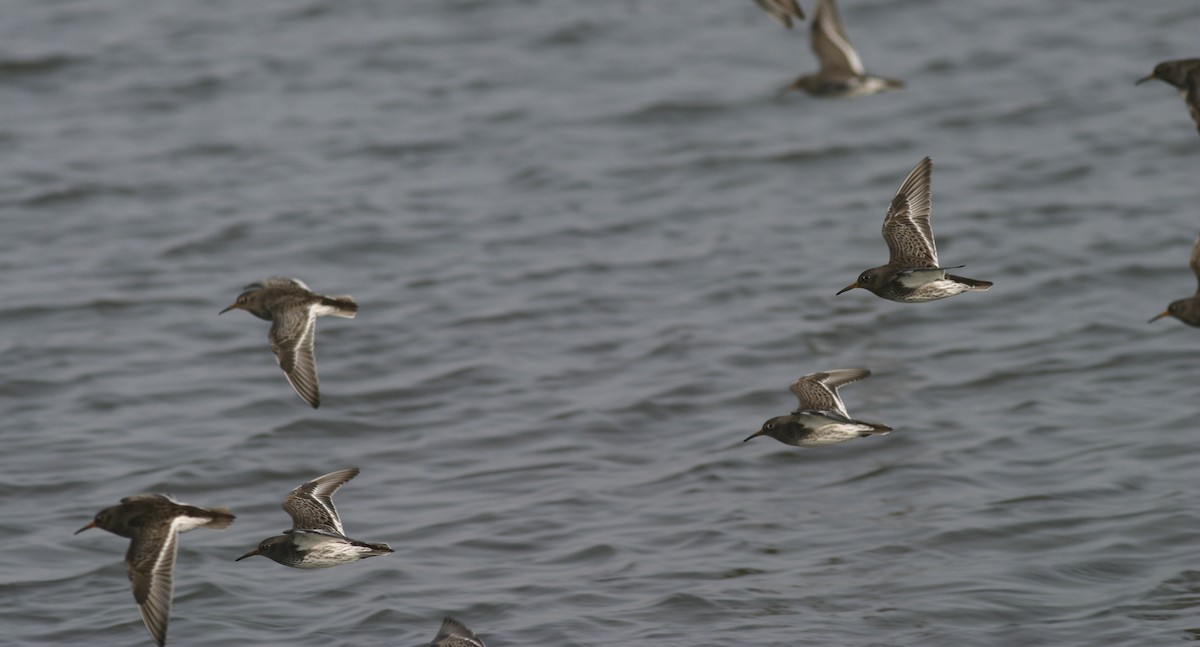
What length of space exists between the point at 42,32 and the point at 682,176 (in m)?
9.34

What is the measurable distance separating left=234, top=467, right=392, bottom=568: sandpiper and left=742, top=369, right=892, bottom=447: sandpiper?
2.18 m

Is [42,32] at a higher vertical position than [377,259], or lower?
higher

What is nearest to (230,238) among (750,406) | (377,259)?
(377,259)

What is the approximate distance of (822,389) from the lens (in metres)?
9.62

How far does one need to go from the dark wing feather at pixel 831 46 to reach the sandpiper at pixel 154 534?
7.55 metres

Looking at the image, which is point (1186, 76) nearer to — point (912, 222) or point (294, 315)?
point (912, 222)

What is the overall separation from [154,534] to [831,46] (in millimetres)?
7914

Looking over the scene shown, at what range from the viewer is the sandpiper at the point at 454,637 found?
817cm

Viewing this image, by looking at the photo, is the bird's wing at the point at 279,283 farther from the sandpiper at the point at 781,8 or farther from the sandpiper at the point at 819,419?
the sandpiper at the point at 781,8

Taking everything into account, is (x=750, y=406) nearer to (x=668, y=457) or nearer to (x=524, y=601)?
(x=668, y=457)

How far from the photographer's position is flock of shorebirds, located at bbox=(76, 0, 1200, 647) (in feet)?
27.4

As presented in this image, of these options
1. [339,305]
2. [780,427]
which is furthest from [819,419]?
[339,305]

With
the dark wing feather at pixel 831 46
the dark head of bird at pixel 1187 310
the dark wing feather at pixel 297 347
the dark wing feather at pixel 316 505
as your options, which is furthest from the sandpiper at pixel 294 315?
the dark wing feather at pixel 831 46

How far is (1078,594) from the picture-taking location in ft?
30.8
